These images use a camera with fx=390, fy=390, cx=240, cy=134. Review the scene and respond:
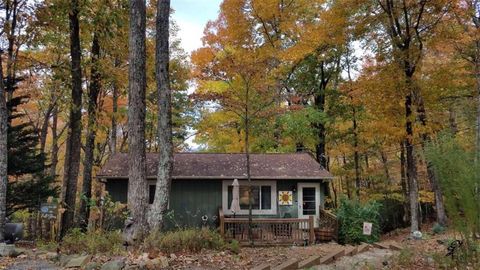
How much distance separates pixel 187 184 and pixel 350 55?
11416mm

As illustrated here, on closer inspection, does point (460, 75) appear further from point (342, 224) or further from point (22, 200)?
point (22, 200)

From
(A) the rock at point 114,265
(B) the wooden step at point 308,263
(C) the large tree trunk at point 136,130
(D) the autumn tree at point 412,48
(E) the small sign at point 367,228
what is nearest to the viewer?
(A) the rock at point 114,265

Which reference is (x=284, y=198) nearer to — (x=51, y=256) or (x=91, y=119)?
(x=91, y=119)

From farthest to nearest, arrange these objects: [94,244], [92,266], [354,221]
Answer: [354,221]
[94,244]
[92,266]

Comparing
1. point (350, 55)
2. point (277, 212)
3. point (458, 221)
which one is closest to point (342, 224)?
point (277, 212)

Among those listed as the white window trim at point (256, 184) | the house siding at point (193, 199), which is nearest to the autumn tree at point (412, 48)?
the white window trim at point (256, 184)

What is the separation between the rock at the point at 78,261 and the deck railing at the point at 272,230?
5857 millimetres

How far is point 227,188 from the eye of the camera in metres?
14.3

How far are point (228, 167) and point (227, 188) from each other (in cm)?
83

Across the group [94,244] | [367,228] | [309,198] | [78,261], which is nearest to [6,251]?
[94,244]

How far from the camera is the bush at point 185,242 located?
7194mm

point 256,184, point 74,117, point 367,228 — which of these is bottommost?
point 367,228

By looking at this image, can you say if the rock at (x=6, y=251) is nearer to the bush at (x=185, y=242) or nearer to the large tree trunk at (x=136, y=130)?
the large tree trunk at (x=136, y=130)

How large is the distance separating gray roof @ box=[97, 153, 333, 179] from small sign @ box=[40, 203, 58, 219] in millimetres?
2975
